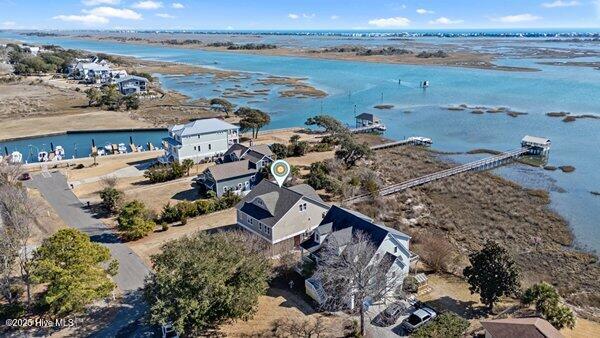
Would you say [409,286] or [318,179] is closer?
[409,286]

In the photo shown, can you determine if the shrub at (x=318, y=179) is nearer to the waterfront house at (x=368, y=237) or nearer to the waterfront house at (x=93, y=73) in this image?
the waterfront house at (x=368, y=237)

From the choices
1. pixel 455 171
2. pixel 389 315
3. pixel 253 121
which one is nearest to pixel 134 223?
pixel 389 315

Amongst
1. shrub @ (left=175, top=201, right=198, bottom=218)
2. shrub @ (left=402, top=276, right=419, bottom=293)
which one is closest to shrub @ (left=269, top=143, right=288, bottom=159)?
shrub @ (left=175, top=201, right=198, bottom=218)

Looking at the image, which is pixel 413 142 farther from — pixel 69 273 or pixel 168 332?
pixel 69 273

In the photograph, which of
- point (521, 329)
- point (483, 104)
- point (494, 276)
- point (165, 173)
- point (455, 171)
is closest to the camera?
point (521, 329)

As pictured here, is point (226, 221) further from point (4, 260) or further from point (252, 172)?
point (4, 260)

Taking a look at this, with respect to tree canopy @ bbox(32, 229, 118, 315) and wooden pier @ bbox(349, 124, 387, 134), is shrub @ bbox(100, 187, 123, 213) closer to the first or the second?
tree canopy @ bbox(32, 229, 118, 315)

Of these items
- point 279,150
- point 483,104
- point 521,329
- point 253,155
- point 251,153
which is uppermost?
point 483,104
